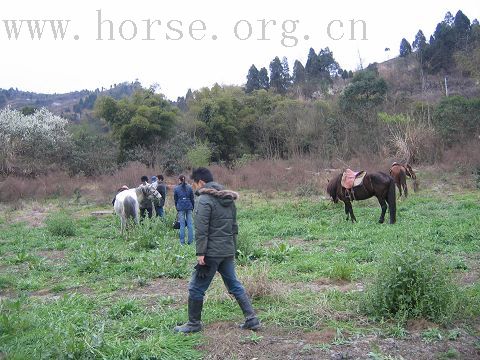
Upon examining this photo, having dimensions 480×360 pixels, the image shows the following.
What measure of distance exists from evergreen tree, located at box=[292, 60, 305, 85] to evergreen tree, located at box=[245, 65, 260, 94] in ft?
13.6

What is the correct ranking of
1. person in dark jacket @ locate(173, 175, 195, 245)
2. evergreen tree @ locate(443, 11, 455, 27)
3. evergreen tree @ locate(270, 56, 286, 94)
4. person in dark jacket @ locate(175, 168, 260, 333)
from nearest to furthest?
person in dark jacket @ locate(175, 168, 260, 333) → person in dark jacket @ locate(173, 175, 195, 245) → evergreen tree @ locate(443, 11, 455, 27) → evergreen tree @ locate(270, 56, 286, 94)

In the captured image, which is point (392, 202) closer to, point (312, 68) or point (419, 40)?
point (312, 68)

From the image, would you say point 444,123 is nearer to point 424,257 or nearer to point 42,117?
point 424,257

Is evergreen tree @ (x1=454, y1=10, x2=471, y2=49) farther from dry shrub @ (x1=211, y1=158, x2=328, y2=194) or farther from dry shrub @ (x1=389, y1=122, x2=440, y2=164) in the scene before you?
dry shrub @ (x1=211, y1=158, x2=328, y2=194)

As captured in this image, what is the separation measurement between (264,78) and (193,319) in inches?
1764

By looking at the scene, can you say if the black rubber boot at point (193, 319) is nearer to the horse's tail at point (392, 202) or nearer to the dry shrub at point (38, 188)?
the horse's tail at point (392, 202)

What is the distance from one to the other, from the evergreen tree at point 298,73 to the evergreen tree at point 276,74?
4.93 ft

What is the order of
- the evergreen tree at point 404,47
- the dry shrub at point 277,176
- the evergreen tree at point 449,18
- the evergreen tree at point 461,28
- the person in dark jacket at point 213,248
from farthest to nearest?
the evergreen tree at point 404,47 < the evergreen tree at point 449,18 < the evergreen tree at point 461,28 < the dry shrub at point 277,176 < the person in dark jacket at point 213,248

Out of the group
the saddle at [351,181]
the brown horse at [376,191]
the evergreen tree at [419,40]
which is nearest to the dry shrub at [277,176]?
the saddle at [351,181]

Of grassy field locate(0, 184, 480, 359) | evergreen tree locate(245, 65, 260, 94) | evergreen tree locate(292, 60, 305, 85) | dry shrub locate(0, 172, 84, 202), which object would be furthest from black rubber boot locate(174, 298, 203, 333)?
evergreen tree locate(292, 60, 305, 85)

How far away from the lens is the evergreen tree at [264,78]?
4809 cm

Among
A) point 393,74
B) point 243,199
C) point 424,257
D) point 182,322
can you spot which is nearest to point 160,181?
point 243,199

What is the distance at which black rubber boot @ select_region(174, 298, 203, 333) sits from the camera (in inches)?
201

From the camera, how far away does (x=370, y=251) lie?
864 centimetres
